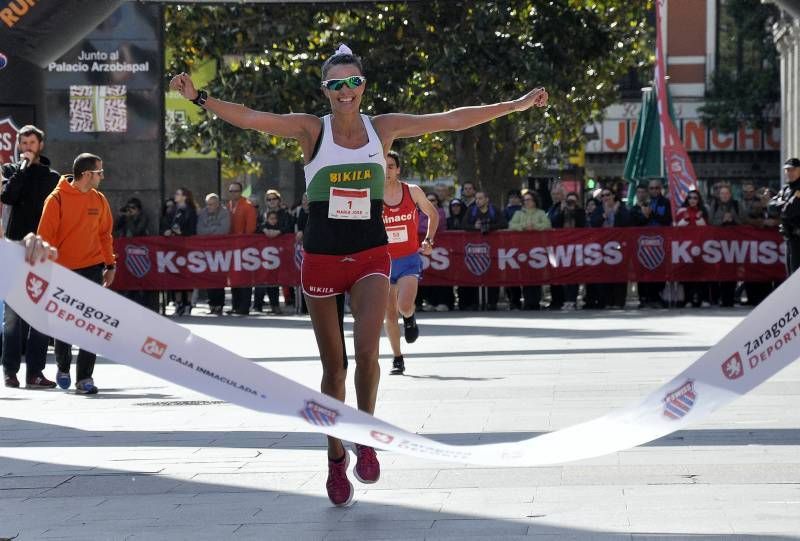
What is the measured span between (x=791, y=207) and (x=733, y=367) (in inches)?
559

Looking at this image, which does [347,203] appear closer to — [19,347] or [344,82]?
[344,82]

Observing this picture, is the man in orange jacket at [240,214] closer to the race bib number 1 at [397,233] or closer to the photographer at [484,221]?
the photographer at [484,221]

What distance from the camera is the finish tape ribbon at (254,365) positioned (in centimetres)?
643

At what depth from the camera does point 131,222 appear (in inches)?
989

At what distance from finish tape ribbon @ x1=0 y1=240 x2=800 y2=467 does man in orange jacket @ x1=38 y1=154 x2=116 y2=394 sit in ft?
19.4

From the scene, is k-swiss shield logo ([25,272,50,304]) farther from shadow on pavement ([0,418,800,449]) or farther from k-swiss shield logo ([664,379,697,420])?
shadow on pavement ([0,418,800,449])

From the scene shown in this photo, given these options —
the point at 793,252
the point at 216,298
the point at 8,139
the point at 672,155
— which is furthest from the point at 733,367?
the point at 672,155

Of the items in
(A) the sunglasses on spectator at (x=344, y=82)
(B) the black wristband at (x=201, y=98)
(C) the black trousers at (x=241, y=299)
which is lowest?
(C) the black trousers at (x=241, y=299)

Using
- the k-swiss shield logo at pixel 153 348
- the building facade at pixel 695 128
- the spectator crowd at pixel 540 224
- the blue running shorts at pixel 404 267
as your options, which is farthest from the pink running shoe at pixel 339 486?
the building facade at pixel 695 128

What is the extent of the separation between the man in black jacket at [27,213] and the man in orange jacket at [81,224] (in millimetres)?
1035

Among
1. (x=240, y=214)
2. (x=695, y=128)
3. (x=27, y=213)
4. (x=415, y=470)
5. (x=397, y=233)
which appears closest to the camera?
(x=415, y=470)

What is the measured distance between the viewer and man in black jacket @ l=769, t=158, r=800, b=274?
20125mm

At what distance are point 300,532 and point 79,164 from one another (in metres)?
6.54

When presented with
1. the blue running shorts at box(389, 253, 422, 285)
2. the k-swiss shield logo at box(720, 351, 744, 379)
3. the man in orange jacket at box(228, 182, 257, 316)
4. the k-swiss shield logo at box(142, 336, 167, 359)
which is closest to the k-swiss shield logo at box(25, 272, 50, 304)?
the k-swiss shield logo at box(142, 336, 167, 359)
